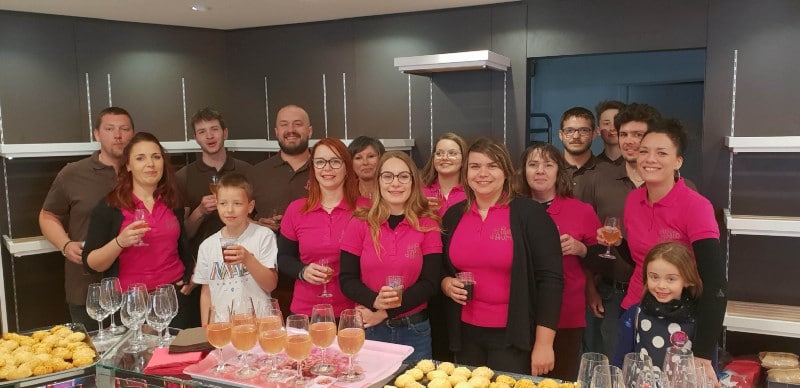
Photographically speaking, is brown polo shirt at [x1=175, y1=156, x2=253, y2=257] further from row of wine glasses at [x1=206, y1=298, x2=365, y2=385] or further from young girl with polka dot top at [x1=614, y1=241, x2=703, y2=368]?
young girl with polka dot top at [x1=614, y1=241, x2=703, y2=368]

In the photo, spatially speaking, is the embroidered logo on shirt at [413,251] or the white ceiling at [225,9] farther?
the white ceiling at [225,9]

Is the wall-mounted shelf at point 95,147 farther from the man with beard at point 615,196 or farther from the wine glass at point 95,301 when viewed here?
the wine glass at point 95,301

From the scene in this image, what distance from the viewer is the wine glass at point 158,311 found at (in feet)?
7.41

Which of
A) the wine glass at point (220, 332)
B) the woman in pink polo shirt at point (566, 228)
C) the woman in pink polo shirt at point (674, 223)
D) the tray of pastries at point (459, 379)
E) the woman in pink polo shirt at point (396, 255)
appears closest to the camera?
the tray of pastries at point (459, 379)

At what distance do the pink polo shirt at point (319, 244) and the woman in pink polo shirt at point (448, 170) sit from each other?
2.06 ft

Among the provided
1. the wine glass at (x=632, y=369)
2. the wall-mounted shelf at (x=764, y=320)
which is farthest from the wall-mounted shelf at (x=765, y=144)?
the wine glass at (x=632, y=369)

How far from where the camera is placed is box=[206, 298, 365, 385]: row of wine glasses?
73.9 inches

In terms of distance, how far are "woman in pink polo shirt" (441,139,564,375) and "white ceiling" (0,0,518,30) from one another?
243cm

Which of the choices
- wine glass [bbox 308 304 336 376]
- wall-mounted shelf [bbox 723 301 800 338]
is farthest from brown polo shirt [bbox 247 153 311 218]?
wall-mounted shelf [bbox 723 301 800 338]

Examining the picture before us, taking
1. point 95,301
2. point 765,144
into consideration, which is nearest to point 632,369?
point 95,301

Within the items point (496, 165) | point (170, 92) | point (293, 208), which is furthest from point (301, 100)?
point (496, 165)

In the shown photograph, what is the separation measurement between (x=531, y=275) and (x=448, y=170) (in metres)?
1.00

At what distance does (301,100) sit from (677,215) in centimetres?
385

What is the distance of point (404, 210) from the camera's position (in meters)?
2.72
